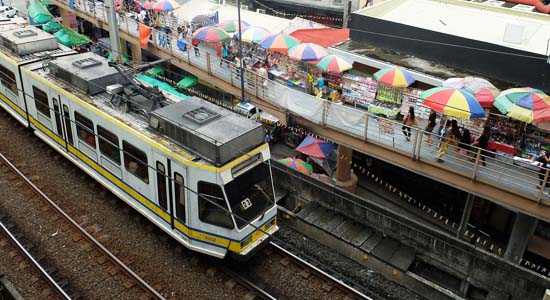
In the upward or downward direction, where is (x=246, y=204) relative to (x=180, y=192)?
downward

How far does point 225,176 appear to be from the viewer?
34.9 ft

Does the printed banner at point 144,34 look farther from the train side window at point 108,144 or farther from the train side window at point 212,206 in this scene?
the train side window at point 212,206

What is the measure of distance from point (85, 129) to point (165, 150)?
3922mm

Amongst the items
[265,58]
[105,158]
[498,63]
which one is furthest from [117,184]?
[498,63]

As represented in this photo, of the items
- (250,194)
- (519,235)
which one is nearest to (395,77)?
(519,235)

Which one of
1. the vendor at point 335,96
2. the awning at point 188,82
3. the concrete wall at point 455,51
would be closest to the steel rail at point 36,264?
the vendor at point 335,96

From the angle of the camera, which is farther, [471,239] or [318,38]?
[318,38]

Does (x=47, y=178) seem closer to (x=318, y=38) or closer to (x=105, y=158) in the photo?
(x=105, y=158)

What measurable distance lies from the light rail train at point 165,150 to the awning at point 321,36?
27.4ft

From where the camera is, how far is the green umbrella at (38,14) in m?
28.3

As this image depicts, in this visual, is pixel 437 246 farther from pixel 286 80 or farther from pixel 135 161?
pixel 135 161

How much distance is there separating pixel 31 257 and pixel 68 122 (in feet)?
13.5

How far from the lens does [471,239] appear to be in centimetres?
1487

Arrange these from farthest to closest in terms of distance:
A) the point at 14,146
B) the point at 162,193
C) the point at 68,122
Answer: the point at 14,146, the point at 68,122, the point at 162,193
